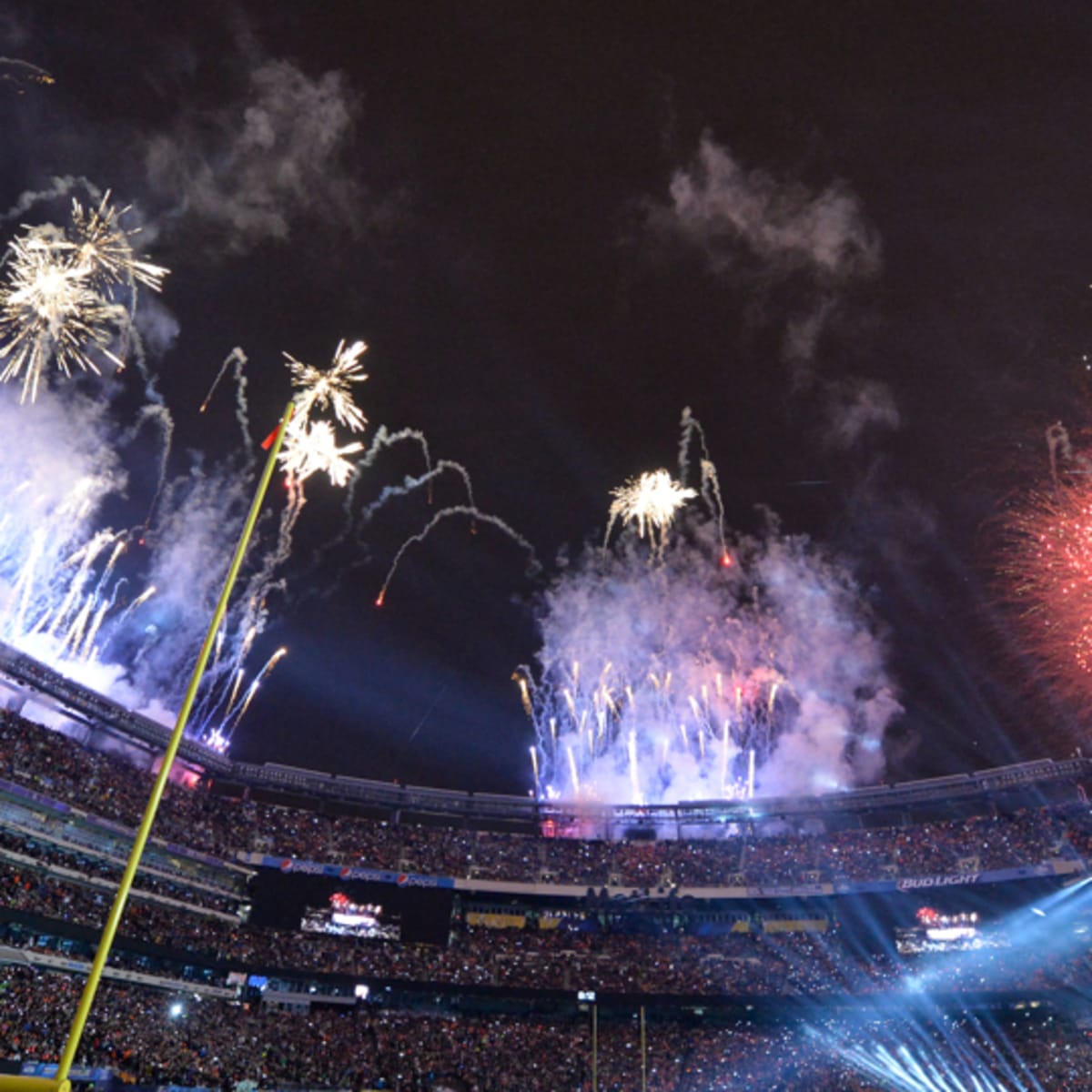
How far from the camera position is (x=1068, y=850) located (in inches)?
2067

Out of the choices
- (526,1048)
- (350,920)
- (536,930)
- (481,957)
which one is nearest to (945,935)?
(536,930)

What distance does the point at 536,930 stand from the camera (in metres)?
62.0

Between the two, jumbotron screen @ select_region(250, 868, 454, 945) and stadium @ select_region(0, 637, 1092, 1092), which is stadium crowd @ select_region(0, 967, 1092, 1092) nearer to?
stadium @ select_region(0, 637, 1092, 1092)

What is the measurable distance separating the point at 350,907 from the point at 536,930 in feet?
45.8

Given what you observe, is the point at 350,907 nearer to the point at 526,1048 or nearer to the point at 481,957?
the point at 481,957

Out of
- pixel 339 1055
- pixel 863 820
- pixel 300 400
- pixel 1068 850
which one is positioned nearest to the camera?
pixel 300 400

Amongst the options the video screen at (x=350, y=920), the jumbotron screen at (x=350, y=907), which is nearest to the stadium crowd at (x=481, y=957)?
the video screen at (x=350, y=920)

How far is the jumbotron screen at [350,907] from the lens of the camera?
184 feet

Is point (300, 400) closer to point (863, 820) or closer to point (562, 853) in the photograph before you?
point (562, 853)

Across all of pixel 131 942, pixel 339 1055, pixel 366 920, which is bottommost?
pixel 339 1055

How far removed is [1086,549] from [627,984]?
142 ft

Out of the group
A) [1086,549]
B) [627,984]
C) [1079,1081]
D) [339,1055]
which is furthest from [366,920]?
[1086,549]

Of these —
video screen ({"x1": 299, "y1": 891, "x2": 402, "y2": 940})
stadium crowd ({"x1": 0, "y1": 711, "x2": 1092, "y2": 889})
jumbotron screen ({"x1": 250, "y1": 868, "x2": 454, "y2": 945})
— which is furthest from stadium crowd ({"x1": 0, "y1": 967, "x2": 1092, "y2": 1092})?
stadium crowd ({"x1": 0, "y1": 711, "x2": 1092, "y2": 889})

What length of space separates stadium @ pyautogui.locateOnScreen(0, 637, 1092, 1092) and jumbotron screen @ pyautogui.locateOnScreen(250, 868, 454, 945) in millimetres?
138
